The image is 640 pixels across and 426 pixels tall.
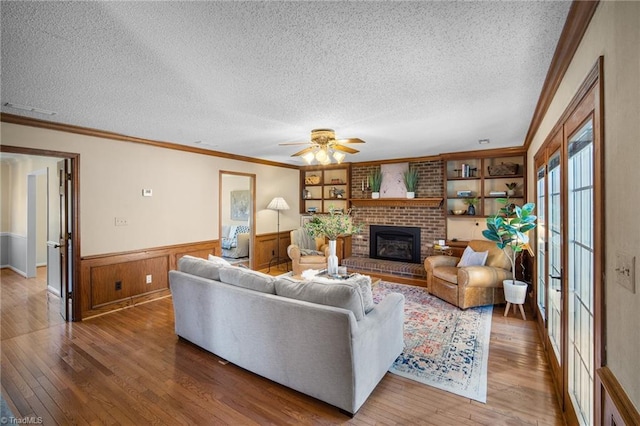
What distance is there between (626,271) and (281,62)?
2050 mm

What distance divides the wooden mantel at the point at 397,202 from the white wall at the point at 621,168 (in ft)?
14.4

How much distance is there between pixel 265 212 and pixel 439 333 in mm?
4216

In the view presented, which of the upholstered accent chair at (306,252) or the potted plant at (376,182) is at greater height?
the potted plant at (376,182)

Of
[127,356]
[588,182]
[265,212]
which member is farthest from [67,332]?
[588,182]

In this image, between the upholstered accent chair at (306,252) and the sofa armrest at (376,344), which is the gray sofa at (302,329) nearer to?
the sofa armrest at (376,344)

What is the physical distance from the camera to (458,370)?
259 centimetres

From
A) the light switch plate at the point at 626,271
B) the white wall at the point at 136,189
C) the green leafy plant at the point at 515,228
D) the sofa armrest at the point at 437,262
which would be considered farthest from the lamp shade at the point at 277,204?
the light switch plate at the point at 626,271

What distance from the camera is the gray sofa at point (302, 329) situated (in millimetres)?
2020

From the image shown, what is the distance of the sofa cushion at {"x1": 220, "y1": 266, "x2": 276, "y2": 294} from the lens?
2.48 meters

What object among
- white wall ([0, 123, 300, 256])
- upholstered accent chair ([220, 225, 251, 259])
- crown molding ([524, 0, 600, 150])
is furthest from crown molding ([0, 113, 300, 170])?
crown molding ([524, 0, 600, 150])

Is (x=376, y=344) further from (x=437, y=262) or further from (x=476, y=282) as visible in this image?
(x=437, y=262)

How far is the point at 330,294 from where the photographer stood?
2168mm

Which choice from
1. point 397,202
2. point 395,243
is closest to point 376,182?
point 397,202

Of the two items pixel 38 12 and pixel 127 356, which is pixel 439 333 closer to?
pixel 127 356
